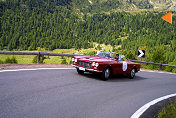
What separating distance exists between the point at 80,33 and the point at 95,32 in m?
15.2

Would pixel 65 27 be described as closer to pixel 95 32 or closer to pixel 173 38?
pixel 95 32

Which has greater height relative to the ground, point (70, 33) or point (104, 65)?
point (70, 33)

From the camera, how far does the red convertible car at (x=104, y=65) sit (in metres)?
8.24

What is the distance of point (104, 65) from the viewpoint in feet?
27.4

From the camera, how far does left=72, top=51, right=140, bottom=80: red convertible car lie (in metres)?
8.24

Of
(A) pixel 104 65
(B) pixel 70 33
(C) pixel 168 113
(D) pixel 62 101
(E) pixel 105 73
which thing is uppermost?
(B) pixel 70 33

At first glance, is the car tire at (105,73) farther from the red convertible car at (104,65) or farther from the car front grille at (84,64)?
the car front grille at (84,64)

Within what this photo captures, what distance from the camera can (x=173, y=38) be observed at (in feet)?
508

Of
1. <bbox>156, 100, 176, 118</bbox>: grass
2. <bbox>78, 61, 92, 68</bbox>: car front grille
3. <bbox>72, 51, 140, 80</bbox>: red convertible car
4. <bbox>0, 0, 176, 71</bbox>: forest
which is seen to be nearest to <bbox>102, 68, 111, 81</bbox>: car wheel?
<bbox>72, 51, 140, 80</bbox>: red convertible car

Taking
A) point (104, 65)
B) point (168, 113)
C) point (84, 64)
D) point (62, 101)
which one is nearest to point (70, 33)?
point (84, 64)

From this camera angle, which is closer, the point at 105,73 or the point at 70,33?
the point at 105,73

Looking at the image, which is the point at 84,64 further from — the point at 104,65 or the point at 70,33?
the point at 70,33

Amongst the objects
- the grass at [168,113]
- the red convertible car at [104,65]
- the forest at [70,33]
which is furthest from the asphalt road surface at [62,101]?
the forest at [70,33]

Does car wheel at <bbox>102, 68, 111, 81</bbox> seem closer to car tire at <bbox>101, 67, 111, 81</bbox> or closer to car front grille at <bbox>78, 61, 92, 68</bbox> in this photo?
car tire at <bbox>101, 67, 111, 81</bbox>
